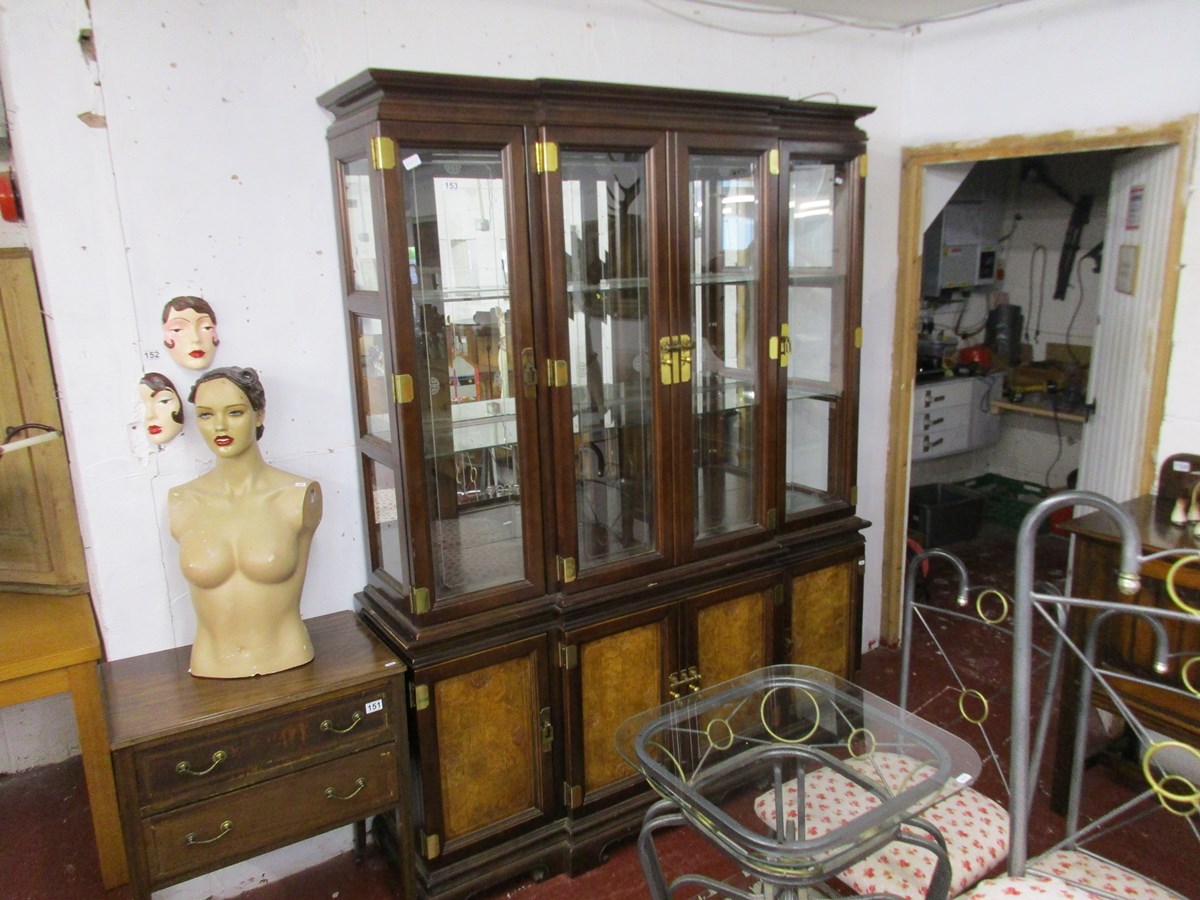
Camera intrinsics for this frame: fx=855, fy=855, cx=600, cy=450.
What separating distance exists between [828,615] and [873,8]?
80.1 inches

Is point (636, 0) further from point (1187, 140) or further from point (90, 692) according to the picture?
point (90, 692)

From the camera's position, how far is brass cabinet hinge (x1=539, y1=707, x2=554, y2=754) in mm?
2309

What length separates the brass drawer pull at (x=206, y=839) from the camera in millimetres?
1883

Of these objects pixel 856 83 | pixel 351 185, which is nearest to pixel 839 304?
pixel 856 83

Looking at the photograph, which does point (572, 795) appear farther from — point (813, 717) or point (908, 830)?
point (908, 830)

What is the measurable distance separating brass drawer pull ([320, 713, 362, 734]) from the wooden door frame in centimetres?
235

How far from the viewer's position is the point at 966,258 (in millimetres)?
4934

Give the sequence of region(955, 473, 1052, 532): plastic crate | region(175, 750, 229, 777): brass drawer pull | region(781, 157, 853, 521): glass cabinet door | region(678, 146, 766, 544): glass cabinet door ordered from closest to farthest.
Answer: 1. region(175, 750, 229, 777): brass drawer pull
2. region(678, 146, 766, 544): glass cabinet door
3. region(781, 157, 853, 521): glass cabinet door
4. region(955, 473, 1052, 532): plastic crate

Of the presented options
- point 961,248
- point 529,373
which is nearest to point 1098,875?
point 529,373

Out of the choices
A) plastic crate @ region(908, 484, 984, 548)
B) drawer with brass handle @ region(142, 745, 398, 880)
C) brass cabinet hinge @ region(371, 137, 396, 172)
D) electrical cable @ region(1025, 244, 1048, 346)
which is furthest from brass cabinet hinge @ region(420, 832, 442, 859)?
electrical cable @ region(1025, 244, 1048, 346)

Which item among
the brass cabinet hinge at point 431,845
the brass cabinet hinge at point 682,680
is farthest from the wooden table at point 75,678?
the brass cabinet hinge at point 682,680

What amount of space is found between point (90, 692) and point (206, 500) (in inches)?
25.5

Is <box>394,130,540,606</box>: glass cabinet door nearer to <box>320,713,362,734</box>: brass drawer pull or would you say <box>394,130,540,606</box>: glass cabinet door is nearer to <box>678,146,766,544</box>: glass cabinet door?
<box>320,713,362,734</box>: brass drawer pull

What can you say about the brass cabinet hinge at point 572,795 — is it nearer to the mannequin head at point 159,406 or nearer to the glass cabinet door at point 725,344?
the glass cabinet door at point 725,344
